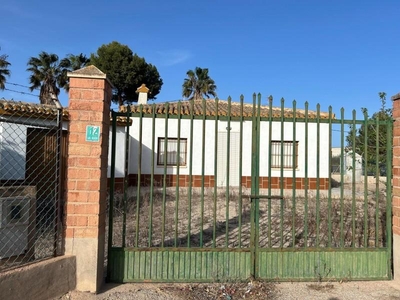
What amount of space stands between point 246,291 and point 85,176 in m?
2.28

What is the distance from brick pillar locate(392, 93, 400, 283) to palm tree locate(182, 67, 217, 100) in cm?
3115

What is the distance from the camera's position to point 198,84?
34875 mm

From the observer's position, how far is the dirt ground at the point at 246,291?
3410 mm

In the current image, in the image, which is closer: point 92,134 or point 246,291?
point 92,134

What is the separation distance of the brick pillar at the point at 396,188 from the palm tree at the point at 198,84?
102 feet

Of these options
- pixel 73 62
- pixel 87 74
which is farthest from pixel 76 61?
pixel 87 74

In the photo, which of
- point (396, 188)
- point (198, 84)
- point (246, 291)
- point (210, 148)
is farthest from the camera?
point (198, 84)

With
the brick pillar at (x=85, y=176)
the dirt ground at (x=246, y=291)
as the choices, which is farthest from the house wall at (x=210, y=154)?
the brick pillar at (x=85, y=176)

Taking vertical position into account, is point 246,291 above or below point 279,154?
below

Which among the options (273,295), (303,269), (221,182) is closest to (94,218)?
(273,295)

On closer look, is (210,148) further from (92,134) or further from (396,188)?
(92,134)

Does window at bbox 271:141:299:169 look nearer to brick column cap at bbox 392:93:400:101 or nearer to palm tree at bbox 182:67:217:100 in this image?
brick column cap at bbox 392:93:400:101

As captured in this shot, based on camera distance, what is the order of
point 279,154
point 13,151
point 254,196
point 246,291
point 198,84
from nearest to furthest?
1. point 246,291
2. point 254,196
3. point 13,151
4. point 279,154
5. point 198,84

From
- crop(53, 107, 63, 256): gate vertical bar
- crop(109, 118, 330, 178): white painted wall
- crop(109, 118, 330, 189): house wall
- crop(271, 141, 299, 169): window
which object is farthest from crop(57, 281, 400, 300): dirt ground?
crop(271, 141, 299, 169): window
